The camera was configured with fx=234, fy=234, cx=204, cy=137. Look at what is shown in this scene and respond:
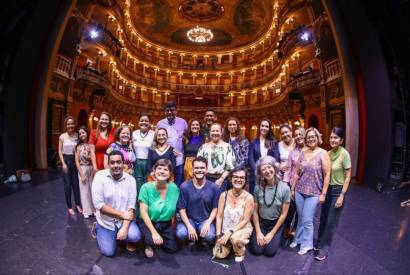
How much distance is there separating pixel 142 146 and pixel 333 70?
31.5 ft

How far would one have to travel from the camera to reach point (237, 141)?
15.6 feet

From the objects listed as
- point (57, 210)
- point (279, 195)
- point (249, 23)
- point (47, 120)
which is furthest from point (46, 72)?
point (249, 23)

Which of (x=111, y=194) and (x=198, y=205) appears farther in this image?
(x=198, y=205)

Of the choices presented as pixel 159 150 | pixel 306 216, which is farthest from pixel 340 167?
pixel 159 150

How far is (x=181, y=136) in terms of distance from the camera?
525cm

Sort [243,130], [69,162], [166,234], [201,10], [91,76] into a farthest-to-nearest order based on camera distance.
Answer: [201,10] < [91,76] < [243,130] < [69,162] < [166,234]

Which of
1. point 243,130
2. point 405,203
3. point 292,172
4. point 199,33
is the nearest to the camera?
point 292,172

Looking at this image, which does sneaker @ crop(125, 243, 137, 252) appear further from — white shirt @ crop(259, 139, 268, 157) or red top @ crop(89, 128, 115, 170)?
white shirt @ crop(259, 139, 268, 157)

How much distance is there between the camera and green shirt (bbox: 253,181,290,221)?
3.41m

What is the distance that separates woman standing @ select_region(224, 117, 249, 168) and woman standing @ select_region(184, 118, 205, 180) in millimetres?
586

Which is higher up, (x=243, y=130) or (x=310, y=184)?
(x=243, y=130)

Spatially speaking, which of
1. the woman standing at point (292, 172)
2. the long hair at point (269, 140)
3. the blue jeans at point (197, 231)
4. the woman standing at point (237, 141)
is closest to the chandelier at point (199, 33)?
the woman standing at point (237, 141)

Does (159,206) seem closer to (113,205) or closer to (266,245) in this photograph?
(113,205)

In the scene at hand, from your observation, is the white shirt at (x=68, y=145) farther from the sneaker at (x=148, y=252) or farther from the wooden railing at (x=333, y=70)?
the wooden railing at (x=333, y=70)
